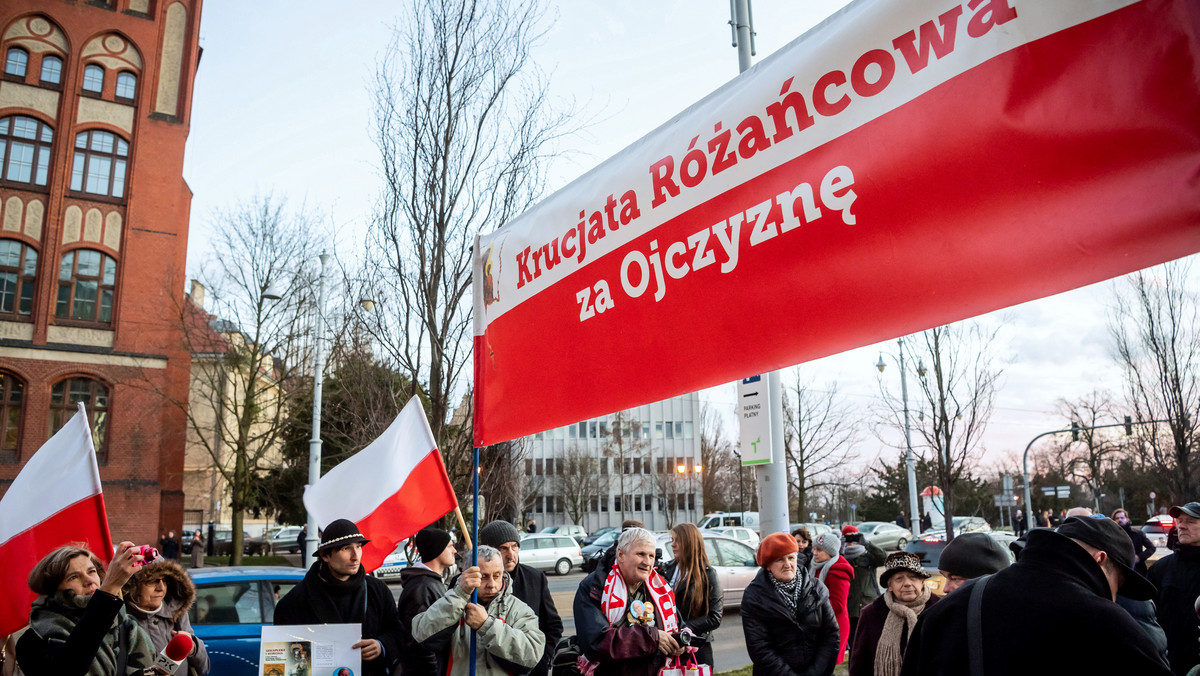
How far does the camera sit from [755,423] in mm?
A: 7809

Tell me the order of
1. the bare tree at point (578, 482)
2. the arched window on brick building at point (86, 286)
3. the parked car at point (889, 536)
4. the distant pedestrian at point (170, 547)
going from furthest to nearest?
the bare tree at point (578, 482) → the parked car at point (889, 536) → the arched window on brick building at point (86, 286) → the distant pedestrian at point (170, 547)

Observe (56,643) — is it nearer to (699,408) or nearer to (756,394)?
(756,394)

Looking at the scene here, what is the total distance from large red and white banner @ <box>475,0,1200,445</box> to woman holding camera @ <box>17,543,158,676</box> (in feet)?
7.55

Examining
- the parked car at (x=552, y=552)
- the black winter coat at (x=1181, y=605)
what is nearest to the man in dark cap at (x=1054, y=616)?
the black winter coat at (x=1181, y=605)

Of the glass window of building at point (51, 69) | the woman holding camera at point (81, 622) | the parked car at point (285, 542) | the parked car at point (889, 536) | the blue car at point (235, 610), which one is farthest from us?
the parked car at point (285, 542)

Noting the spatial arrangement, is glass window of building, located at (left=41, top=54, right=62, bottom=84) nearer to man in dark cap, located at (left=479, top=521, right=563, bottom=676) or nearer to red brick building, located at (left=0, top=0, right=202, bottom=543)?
red brick building, located at (left=0, top=0, right=202, bottom=543)

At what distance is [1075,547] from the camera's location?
2502mm

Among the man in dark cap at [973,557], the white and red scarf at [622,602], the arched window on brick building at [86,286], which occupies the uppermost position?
the arched window on brick building at [86,286]

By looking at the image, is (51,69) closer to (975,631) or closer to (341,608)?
(341,608)

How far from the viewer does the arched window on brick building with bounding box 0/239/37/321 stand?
28031 millimetres

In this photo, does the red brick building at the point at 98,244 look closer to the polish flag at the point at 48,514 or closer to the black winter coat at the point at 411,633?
the polish flag at the point at 48,514

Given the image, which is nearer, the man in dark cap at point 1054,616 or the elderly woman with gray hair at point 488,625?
the man in dark cap at point 1054,616

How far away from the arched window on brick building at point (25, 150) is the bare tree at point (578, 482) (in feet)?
Answer: 133

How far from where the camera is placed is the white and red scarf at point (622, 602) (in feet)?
16.0
